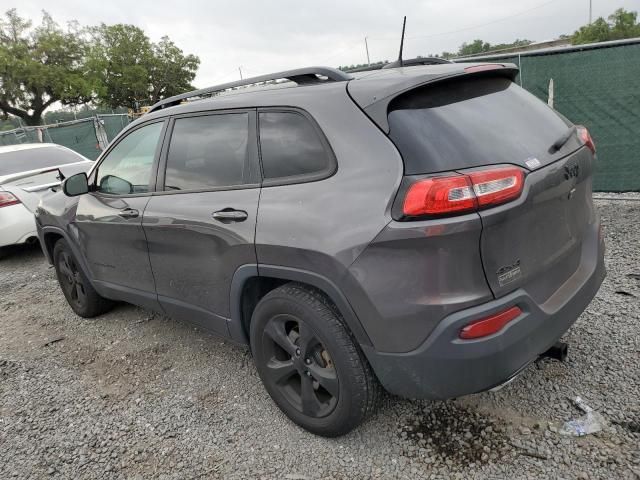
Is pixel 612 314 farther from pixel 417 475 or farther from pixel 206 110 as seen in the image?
pixel 206 110

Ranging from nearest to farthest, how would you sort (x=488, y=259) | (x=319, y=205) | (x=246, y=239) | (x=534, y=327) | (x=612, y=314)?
(x=488, y=259)
(x=534, y=327)
(x=319, y=205)
(x=246, y=239)
(x=612, y=314)

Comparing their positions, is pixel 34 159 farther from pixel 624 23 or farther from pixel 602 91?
pixel 624 23

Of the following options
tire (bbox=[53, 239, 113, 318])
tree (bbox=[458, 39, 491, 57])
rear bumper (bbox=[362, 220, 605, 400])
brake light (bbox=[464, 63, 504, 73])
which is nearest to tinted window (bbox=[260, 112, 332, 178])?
brake light (bbox=[464, 63, 504, 73])

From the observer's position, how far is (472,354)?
1880 millimetres

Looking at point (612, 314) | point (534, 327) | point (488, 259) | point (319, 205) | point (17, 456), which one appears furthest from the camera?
point (612, 314)

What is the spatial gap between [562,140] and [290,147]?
1.32m

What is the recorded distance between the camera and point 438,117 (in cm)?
201

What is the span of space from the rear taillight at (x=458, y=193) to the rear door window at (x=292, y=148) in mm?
463

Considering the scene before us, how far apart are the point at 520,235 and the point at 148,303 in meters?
2.55

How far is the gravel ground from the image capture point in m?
2.22

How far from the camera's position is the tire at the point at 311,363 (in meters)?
2.16

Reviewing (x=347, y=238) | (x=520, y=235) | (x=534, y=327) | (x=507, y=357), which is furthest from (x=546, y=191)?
(x=347, y=238)

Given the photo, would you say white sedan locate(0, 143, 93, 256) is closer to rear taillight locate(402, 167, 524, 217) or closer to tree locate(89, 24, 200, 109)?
rear taillight locate(402, 167, 524, 217)

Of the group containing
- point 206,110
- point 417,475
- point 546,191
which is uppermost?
point 206,110
